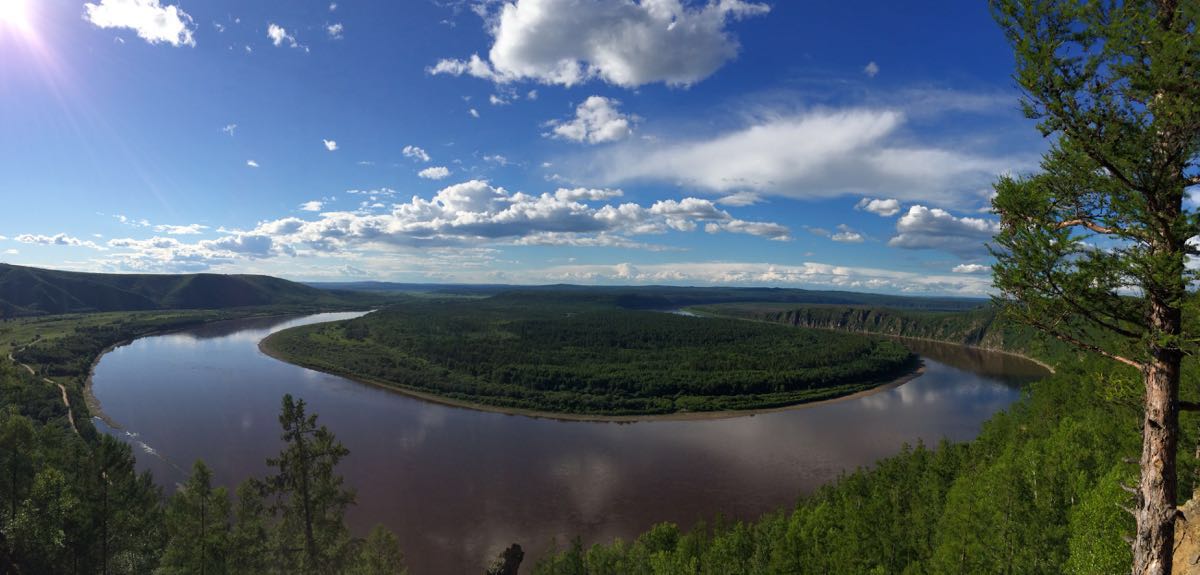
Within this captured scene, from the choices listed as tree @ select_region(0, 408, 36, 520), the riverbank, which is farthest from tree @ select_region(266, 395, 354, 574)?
the riverbank

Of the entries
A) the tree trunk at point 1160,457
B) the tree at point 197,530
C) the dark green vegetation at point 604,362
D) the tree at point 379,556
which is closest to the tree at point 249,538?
the tree at point 197,530

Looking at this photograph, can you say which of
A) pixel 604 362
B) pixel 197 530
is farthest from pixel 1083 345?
pixel 604 362

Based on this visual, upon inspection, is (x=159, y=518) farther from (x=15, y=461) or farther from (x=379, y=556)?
(x=379, y=556)

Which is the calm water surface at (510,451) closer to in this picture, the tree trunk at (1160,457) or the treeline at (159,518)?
the treeline at (159,518)

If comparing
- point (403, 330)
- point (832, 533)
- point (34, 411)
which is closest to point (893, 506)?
point (832, 533)

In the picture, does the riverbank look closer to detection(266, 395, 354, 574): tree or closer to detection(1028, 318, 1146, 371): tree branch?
detection(266, 395, 354, 574): tree

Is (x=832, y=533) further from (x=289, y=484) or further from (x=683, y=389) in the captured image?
(x=683, y=389)
